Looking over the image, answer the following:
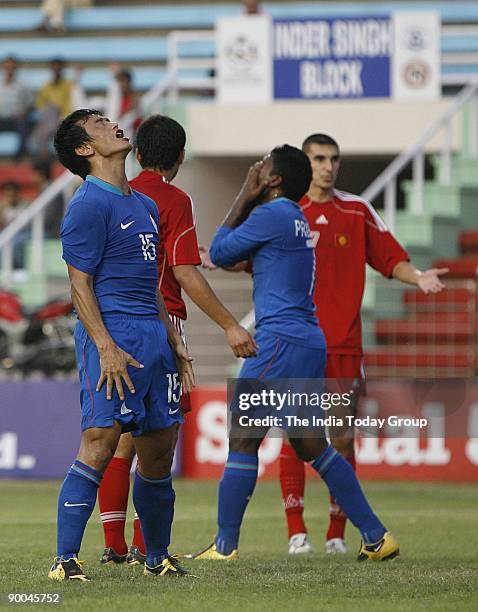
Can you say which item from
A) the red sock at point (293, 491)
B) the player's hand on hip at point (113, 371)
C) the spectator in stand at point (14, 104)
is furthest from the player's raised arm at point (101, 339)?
the spectator in stand at point (14, 104)

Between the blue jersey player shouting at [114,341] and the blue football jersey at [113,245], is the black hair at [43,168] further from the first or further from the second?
the blue football jersey at [113,245]

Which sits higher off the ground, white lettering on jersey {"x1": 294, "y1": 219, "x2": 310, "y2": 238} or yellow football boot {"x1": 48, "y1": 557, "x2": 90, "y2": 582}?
white lettering on jersey {"x1": 294, "y1": 219, "x2": 310, "y2": 238}

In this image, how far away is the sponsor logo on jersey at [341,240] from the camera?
357 inches

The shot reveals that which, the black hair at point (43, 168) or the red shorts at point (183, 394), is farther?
the black hair at point (43, 168)

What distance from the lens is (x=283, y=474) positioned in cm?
902

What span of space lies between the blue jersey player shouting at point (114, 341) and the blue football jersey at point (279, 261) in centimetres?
115

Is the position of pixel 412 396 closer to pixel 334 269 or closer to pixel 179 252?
pixel 334 269

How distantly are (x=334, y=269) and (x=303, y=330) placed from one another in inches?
47.8

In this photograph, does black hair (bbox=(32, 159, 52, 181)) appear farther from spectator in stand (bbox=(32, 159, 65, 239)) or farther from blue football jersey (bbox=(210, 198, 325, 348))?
blue football jersey (bbox=(210, 198, 325, 348))

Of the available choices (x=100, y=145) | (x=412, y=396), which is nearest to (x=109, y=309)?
(x=100, y=145)

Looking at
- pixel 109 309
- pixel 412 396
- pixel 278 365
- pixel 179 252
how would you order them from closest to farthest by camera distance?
pixel 109 309 → pixel 179 252 → pixel 278 365 → pixel 412 396

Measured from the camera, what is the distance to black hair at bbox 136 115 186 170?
7.67 m

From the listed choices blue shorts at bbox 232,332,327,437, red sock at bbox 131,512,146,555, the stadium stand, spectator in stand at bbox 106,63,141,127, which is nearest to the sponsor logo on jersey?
blue shorts at bbox 232,332,327,437

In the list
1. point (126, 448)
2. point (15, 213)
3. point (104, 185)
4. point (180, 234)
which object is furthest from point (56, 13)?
point (104, 185)
